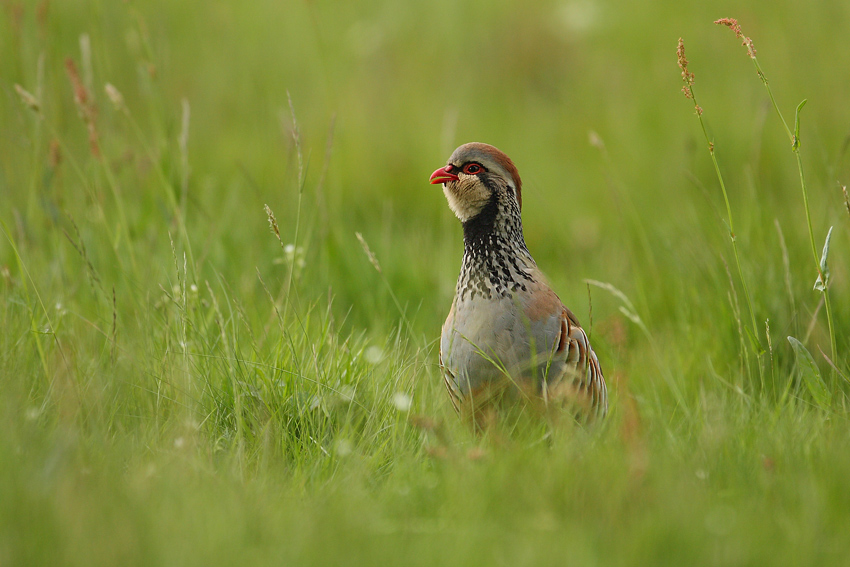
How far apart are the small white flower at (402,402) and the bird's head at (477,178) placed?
1.08 meters

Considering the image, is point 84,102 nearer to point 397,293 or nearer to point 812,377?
point 397,293

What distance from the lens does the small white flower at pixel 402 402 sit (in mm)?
3385

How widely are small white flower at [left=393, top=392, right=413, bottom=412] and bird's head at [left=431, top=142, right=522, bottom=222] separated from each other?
1.08 m

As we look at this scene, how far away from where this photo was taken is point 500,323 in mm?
3750

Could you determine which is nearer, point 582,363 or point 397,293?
point 582,363

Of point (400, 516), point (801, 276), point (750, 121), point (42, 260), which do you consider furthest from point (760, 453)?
point (750, 121)

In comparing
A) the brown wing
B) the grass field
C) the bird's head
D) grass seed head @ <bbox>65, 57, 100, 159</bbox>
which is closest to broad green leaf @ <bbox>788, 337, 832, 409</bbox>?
the grass field

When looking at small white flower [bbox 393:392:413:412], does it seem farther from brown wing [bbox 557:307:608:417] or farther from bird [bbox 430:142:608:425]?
brown wing [bbox 557:307:608:417]

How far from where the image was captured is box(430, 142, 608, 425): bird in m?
3.67

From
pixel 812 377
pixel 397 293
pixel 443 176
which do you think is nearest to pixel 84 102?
pixel 443 176

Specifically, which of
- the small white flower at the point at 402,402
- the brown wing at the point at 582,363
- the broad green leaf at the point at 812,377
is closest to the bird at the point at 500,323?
the brown wing at the point at 582,363

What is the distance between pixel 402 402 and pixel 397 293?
7.00 feet

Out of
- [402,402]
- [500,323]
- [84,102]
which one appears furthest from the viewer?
[84,102]

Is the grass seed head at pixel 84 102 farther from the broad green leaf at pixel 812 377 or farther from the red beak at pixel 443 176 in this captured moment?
the broad green leaf at pixel 812 377
